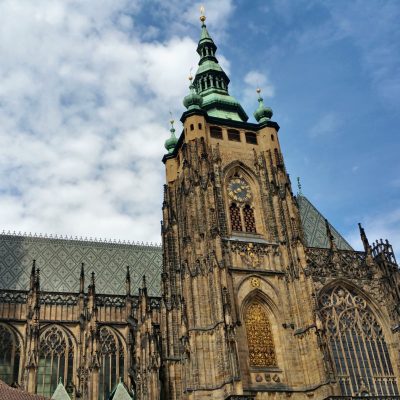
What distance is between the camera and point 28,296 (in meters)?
33.8

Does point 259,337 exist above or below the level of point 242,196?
below

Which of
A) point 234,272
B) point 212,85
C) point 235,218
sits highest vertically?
point 212,85

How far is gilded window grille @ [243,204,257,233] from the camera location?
33.0m

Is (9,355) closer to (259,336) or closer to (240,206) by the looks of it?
(259,336)

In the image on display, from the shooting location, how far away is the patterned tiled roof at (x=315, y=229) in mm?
36062

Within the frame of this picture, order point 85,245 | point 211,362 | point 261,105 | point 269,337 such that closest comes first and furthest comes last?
point 211,362 → point 269,337 → point 261,105 → point 85,245

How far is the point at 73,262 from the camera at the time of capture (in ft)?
132

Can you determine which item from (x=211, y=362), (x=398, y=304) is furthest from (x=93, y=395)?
(x=398, y=304)

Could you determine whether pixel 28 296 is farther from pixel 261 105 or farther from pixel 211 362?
pixel 261 105

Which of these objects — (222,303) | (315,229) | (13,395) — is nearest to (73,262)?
(222,303)

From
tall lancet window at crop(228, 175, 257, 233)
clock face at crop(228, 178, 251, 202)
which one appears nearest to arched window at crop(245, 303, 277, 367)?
tall lancet window at crop(228, 175, 257, 233)

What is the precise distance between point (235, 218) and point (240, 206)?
0.90m

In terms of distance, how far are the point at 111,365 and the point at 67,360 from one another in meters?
2.67

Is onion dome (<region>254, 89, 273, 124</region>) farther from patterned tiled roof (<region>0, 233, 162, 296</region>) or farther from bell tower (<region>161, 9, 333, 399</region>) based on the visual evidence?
patterned tiled roof (<region>0, 233, 162, 296</region>)
